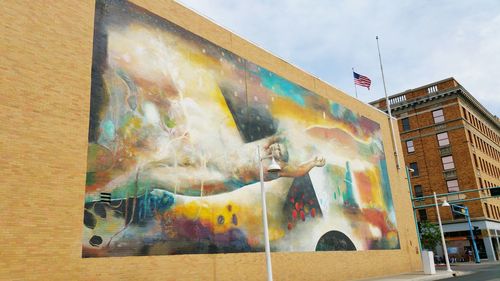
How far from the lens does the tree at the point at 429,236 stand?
53.4 metres

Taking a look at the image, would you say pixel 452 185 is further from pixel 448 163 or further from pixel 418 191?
pixel 418 191

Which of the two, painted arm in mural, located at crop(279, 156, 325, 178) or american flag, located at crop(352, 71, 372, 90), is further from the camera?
american flag, located at crop(352, 71, 372, 90)

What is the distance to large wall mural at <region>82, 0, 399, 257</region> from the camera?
1683 cm

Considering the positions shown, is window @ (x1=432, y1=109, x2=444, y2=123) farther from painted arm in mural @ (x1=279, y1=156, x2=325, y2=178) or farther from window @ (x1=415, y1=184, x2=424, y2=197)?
painted arm in mural @ (x1=279, y1=156, x2=325, y2=178)

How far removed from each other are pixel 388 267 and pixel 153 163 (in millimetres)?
23076

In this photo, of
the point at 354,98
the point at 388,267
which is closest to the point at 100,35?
the point at 354,98

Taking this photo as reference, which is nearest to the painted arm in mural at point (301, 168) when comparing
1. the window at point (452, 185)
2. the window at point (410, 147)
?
the window at point (452, 185)

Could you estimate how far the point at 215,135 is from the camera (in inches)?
860

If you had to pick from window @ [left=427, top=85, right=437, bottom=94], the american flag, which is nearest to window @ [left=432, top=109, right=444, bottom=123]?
window @ [left=427, top=85, right=437, bottom=94]

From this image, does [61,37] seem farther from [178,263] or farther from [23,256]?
[178,263]

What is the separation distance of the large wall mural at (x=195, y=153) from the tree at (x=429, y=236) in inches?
1032

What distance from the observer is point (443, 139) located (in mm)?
62125

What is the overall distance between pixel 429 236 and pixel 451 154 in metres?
14.0

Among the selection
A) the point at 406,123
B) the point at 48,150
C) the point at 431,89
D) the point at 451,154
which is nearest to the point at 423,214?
the point at 451,154
